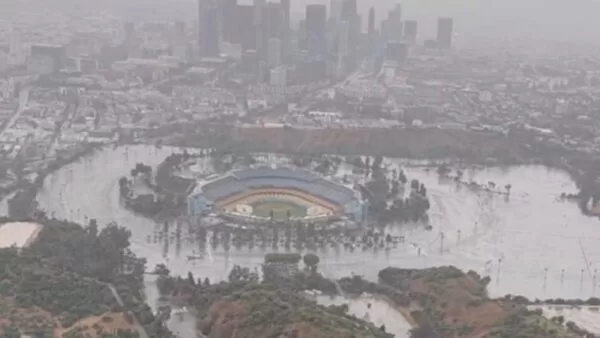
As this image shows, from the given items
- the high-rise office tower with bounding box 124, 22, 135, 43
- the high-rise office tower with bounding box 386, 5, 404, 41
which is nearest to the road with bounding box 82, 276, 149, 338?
the high-rise office tower with bounding box 124, 22, 135, 43

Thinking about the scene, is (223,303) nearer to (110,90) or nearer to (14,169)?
(14,169)

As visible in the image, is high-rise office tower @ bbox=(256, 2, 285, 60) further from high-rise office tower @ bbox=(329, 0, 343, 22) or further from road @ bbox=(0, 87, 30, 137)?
road @ bbox=(0, 87, 30, 137)

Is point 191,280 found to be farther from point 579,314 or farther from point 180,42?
point 180,42

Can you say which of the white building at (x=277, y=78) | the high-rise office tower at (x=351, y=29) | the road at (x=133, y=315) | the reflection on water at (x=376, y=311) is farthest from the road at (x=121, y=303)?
the high-rise office tower at (x=351, y=29)

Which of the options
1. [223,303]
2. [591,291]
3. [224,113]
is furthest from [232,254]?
[224,113]

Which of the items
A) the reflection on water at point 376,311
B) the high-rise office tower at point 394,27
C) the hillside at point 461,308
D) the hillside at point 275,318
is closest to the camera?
the hillside at point 275,318

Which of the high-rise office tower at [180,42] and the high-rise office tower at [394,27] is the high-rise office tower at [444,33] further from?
the high-rise office tower at [180,42]
